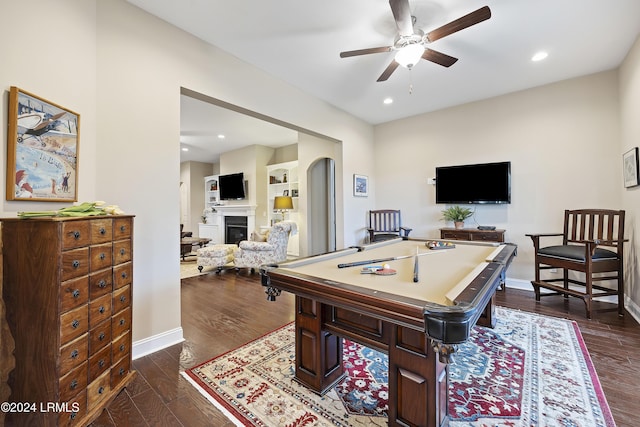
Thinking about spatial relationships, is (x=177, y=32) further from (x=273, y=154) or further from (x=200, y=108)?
(x=273, y=154)

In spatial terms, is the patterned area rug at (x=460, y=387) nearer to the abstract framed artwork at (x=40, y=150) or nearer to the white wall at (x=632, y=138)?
the white wall at (x=632, y=138)

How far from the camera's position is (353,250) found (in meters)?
2.36

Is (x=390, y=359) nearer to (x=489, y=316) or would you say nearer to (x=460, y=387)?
(x=460, y=387)

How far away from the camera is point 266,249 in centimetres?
448

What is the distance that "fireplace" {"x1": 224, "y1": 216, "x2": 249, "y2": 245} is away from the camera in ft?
23.7

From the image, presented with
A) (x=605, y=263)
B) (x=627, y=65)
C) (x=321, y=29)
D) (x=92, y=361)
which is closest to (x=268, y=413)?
(x=92, y=361)

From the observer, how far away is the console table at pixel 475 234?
11.8 feet

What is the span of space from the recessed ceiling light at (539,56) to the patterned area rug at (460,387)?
9.45ft

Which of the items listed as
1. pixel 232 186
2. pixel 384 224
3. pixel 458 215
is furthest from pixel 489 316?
pixel 232 186

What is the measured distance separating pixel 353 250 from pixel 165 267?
1651 millimetres

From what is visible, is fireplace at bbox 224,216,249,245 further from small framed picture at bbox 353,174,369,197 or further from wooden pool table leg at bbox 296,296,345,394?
wooden pool table leg at bbox 296,296,345,394

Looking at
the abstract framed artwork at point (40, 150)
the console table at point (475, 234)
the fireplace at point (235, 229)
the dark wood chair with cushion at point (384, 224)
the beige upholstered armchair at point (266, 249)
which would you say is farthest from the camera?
the fireplace at point (235, 229)

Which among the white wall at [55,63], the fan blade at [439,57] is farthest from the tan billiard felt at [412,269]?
the fan blade at [439,57]

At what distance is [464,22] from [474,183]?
275cm
